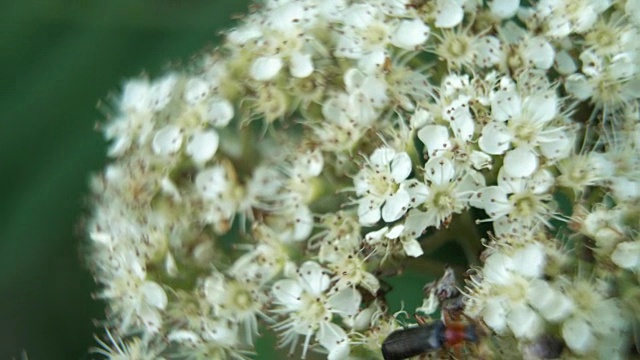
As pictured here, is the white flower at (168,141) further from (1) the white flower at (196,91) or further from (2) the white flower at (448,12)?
(2) the white flower at (448,12)

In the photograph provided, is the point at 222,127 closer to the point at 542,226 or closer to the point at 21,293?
the point at 542,226

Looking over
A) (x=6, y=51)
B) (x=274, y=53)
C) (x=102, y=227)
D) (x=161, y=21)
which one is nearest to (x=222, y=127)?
(x=274, y=53)

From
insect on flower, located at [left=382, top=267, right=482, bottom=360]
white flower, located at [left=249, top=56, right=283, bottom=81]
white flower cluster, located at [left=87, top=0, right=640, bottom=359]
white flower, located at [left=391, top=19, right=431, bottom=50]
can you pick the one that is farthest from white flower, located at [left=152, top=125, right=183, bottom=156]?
insect on flower, located at [left=382, top=267, right=482, bottom=360]

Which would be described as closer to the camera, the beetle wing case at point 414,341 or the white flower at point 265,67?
the beetle wing case at point 414,341

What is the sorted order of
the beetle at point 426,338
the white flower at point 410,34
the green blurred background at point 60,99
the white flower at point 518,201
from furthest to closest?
the green blurred background at point 60,99, the white flower at point 410,34, the white flower at point 518,201, the beetle at point 426,338

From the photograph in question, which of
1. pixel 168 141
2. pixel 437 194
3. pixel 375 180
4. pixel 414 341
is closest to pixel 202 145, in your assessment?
pixel 168 141

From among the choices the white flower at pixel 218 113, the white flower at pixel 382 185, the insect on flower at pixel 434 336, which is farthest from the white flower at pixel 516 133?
the white flower at pixel 218 113

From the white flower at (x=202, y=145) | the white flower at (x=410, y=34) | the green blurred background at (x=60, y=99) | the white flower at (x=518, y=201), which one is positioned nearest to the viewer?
the white flower at (x=518, y=201)

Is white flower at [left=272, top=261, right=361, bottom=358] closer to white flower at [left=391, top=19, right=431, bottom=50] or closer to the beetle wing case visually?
the beetle wing case
